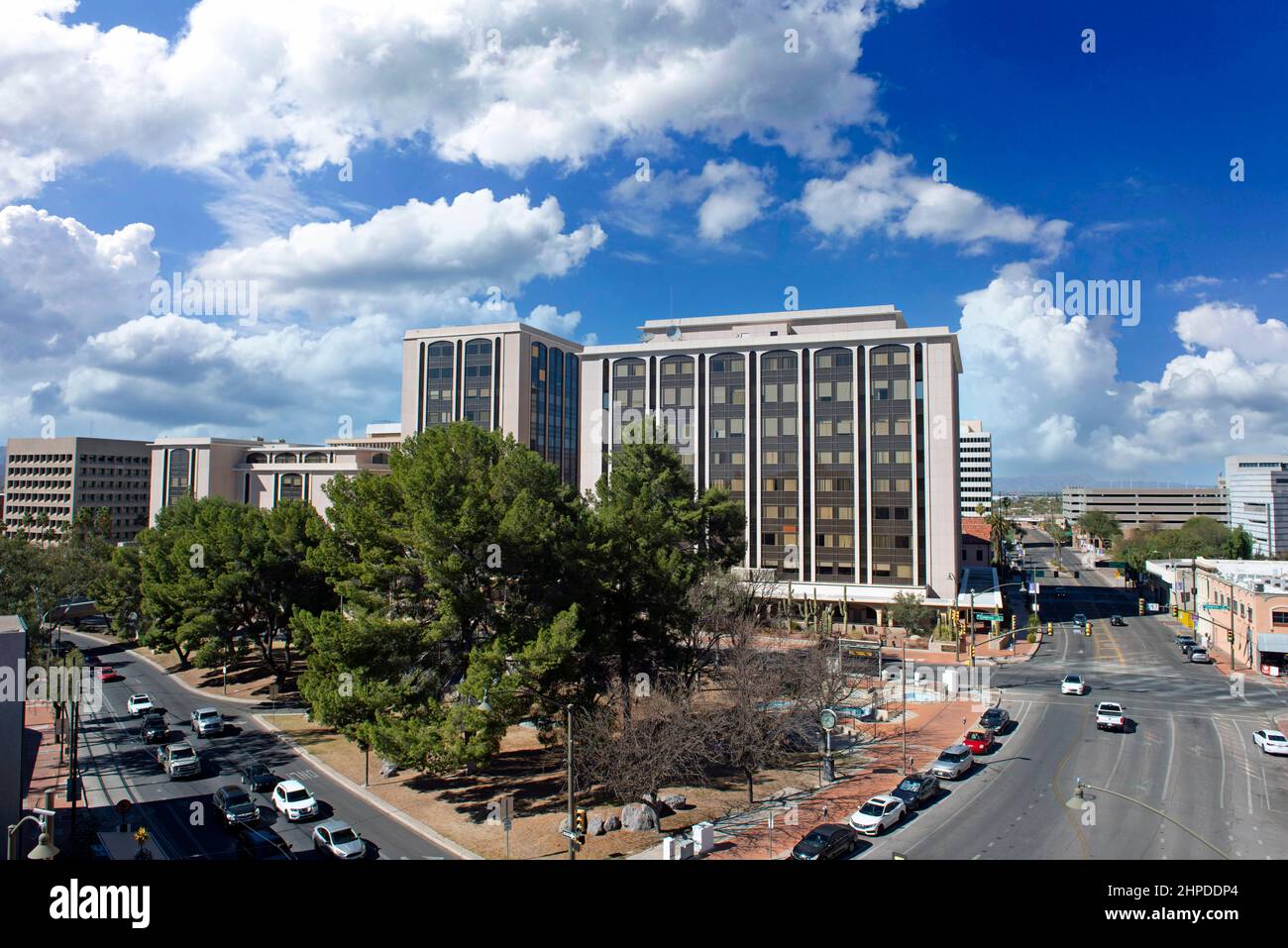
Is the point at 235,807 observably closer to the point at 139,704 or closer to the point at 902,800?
the point at 139,704

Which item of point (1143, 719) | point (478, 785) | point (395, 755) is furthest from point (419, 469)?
point (1143, 719)

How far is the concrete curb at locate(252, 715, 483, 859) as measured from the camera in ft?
84.9

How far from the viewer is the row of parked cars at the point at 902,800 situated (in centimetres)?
2405

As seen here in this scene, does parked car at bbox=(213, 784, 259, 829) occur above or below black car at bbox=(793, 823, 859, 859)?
below

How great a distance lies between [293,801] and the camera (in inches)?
1139

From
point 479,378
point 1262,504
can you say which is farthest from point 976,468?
point 479,378

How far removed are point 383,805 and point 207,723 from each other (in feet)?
53.0

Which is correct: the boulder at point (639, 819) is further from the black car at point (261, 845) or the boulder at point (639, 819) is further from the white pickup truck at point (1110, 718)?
the white pickup truck at point (1110, 718)

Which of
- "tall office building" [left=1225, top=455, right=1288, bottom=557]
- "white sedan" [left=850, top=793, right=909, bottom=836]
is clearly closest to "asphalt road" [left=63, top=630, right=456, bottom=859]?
"white sedan" [left=850, top=793, right=909, bottom=836]

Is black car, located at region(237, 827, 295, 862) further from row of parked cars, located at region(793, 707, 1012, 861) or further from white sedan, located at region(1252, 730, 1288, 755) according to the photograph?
white sedan, located at region(1252, 730, 1288, 755)

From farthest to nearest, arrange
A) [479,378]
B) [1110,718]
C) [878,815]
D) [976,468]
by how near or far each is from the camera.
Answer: [976,468] < [479,378] < [1110,718] < [878,815]

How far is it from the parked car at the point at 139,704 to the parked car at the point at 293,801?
2051 centimetres

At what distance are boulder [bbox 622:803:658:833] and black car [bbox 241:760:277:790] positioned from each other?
15097 millimetres

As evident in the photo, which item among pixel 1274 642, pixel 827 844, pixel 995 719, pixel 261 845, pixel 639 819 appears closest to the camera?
pixel 827 844
